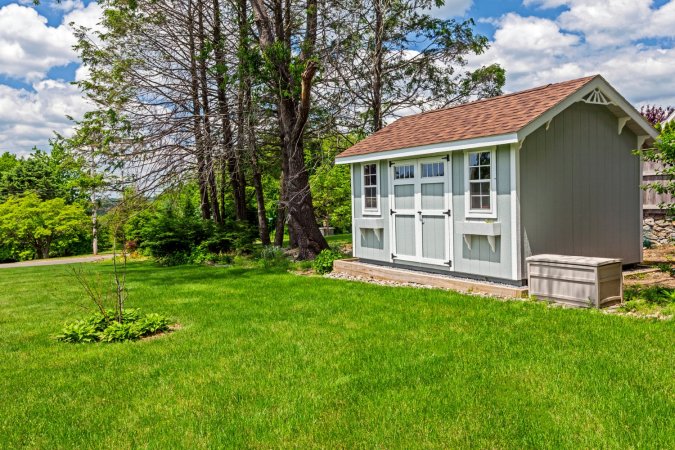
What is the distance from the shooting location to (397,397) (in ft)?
12.3

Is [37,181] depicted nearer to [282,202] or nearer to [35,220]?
[35,220]

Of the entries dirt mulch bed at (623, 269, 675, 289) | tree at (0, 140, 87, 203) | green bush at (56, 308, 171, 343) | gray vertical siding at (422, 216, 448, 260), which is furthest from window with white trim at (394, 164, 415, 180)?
tree at (0, 140, 87, 203)

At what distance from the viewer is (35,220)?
24812mm

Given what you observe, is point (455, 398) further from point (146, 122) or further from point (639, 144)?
point (146, 122)

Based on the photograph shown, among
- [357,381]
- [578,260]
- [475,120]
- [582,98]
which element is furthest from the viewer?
[475,120]

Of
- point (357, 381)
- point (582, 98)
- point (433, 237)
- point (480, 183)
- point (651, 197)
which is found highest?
point (582, 98)

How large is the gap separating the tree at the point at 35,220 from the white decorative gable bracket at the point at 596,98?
23.3 meters

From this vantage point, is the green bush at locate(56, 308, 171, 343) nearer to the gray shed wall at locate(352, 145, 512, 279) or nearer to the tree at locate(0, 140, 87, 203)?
the gray shed wall at locate(352, 145, 512, 279)

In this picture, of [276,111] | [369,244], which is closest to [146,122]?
[276,111]

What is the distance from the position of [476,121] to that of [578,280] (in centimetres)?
359

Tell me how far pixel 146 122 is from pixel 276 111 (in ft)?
13.0

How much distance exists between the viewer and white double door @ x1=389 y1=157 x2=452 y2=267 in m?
9.01

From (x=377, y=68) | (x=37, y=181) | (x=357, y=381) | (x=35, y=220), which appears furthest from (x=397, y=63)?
(x=37, y=181)

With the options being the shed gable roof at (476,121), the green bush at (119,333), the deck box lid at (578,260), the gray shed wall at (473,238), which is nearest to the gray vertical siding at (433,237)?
the gray shed wall at (473,238)
